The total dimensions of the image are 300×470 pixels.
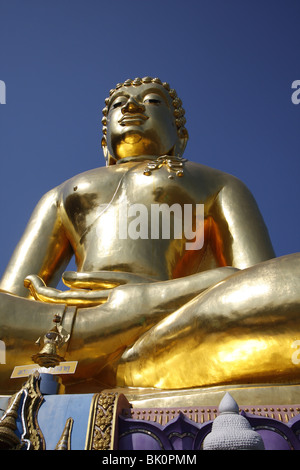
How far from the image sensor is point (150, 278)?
10.2 feet

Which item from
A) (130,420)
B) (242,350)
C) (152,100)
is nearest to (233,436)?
(130,420)

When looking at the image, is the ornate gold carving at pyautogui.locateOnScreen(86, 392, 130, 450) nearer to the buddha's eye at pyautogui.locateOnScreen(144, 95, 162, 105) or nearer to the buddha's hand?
the buddha's hand

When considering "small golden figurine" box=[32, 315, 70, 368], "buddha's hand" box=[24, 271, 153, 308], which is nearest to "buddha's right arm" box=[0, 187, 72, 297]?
"buddha's hand" box=[24, 271, 153, 308]

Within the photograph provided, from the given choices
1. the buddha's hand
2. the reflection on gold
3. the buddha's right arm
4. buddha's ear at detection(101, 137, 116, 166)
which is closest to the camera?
the reflection on gold

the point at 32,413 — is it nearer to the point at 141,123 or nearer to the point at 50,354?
the point at 50,354

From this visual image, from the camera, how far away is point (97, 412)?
185 cm

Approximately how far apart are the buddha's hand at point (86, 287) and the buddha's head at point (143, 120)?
1.41 m

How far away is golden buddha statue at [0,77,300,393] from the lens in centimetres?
218

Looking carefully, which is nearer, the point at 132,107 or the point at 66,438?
the point at 66,438

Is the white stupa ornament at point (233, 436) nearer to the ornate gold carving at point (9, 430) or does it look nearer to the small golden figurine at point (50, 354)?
the ornate gold carving at point (9, 430)

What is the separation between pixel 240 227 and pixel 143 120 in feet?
3.94
